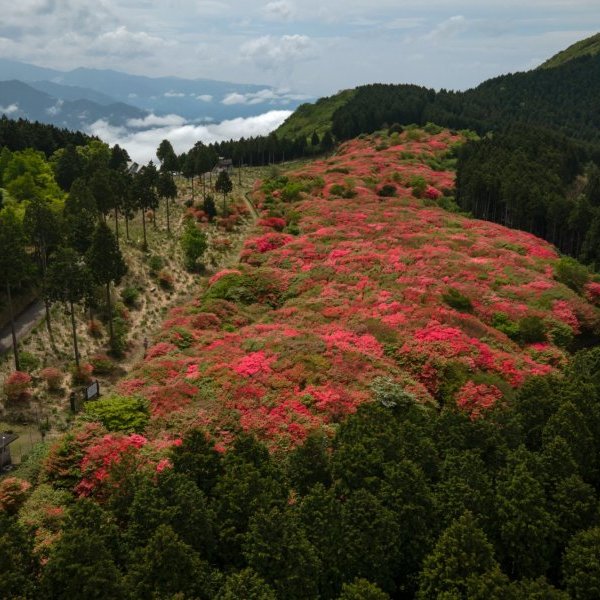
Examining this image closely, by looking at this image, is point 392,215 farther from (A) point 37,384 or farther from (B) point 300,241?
(A) point 37,384

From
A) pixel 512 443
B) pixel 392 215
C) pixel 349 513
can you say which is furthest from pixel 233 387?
pixel 392 215

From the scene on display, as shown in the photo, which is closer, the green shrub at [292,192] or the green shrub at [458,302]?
the green shrub at [458,302]

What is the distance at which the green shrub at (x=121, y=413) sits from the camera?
31547 millimetres

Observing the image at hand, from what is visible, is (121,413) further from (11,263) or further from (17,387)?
(11,263)

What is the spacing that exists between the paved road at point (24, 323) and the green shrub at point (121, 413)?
17.6 m

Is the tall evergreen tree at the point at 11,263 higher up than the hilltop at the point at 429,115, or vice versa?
the hilltop at the point at 429,115

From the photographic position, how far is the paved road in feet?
153

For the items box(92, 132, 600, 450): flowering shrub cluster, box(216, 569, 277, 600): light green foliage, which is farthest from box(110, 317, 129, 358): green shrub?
box(216, 569, 277, 600): light green foliage

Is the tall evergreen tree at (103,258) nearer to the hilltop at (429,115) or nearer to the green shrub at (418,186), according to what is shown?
the green shrub at (418,186)

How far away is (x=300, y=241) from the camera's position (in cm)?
6469

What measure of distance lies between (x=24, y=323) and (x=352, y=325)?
30.9m

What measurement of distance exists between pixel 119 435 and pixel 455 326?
1032 inches

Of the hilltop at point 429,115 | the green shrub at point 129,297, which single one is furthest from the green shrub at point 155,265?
the hilltop at point 429,115

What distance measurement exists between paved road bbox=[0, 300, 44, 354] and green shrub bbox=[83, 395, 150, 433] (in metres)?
17.6
